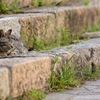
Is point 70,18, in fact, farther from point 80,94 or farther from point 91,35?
point 80,94

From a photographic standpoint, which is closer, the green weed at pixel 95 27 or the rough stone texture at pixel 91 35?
the rough stone texture at pixel 91 35

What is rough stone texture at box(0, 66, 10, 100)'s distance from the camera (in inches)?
182

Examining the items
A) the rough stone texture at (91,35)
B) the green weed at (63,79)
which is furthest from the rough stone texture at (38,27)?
the green weed at (63,79)

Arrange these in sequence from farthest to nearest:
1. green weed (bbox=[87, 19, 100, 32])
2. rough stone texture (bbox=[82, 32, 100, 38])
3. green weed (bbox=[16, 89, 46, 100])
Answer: green weed (bbox=[87, 19, 100, 32]) < rough stone texture (bbox=[82, 32, 100, 38]) < green weed (bbox=[16, 89, 46, 100])

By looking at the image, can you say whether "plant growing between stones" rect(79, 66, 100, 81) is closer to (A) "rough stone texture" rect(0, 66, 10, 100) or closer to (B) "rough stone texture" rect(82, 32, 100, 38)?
(A) "rough stone texture" rect(0, 66, 10, 100)

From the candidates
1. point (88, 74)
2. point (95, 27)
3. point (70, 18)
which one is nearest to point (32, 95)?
point (88, 74)

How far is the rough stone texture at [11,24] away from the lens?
6.59 metres

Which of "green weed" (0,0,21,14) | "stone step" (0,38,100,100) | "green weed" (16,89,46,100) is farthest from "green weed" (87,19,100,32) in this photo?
"green weed" (16,89,46,100)

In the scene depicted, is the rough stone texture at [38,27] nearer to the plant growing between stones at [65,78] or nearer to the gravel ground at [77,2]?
the plant growing between stones at [65,78]

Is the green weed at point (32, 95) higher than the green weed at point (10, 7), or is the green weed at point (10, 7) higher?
the green weed at point (10, 7)

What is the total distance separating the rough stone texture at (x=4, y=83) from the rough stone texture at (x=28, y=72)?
3.7 inches

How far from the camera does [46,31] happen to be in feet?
25.5

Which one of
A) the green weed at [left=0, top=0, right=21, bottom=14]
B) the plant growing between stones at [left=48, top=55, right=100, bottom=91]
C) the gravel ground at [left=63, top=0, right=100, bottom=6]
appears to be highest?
the green weed at [left=0, top=0, right=21, bottom=14]

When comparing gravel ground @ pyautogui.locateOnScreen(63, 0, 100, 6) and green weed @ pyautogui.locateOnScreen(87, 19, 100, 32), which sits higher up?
gravel ground @ pyautogui.locateOnScreen(63, 0, 100, 6)
